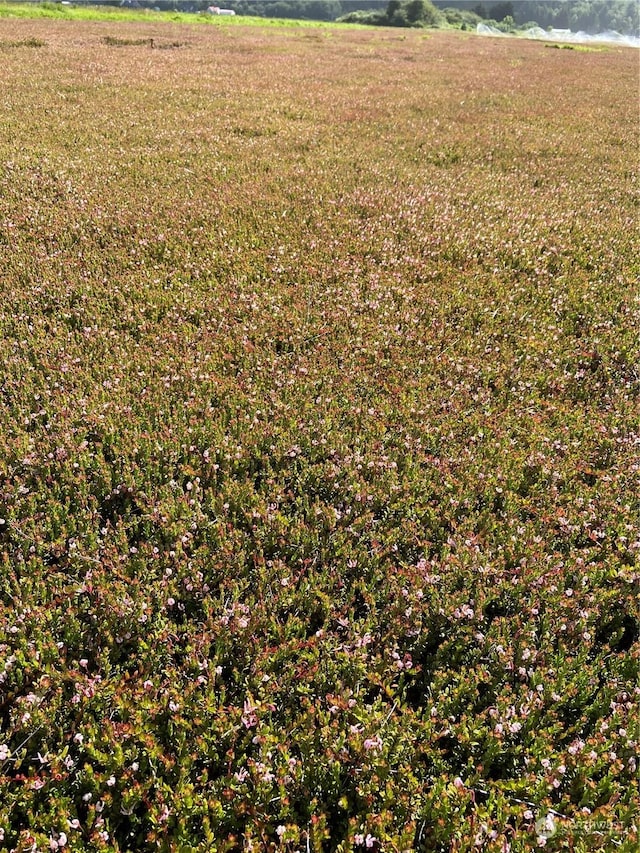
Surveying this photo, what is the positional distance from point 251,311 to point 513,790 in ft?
18.2

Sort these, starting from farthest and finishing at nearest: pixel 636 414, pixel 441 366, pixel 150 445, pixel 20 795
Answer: pixel 441 366
pixel 636 414
pixel 150 445
pixel 20 795

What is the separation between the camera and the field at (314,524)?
2.67 m

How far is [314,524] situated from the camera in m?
4.09

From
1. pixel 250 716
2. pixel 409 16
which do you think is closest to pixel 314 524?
pixel 250 716

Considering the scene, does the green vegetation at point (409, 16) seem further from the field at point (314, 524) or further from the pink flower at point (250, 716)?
the pink flower at point (250, 716)

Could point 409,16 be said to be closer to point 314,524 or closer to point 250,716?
point 314,524

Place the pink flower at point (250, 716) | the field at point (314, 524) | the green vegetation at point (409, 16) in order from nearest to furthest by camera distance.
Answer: the field at point (314, 524) < the pink flower at point (250, 716) < the green vegetation at point (409, 16)

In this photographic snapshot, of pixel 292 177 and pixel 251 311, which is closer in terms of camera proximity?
pixel 251 311

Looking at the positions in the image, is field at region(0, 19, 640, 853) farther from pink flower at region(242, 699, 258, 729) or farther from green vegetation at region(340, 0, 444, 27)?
green vegetation at region(340, 0, 444, 27)

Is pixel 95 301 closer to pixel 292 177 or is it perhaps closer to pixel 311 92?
pixel 292 177

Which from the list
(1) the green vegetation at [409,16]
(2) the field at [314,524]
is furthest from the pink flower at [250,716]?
(1) the green vegetation at [409,16]

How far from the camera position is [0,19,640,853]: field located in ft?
8.76

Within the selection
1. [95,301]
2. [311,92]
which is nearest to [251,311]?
[95,301]

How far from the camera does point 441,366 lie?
19.1 ft
